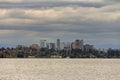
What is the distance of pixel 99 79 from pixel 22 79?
828 inches

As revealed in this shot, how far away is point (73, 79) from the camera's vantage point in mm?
130875

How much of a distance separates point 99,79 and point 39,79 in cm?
1674

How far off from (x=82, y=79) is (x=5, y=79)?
68.0 ft

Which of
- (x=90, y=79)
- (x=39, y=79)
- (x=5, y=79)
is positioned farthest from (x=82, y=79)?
(x=5, y=79)

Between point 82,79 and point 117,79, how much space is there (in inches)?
373

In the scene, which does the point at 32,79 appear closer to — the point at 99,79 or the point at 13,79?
the point at 13,79

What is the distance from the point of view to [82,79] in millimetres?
131250

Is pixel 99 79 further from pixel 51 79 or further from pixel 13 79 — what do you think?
pixel 13 79

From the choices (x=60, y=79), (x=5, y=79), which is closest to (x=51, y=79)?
(x=60, y=79)

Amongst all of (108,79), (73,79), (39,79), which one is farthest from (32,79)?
(108,79)

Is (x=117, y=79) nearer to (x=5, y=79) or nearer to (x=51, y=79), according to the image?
(x=51, y=79)

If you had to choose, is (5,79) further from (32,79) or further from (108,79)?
(108,79)

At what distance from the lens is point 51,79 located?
13012 cm

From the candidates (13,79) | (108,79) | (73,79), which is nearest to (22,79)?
(13,79)
